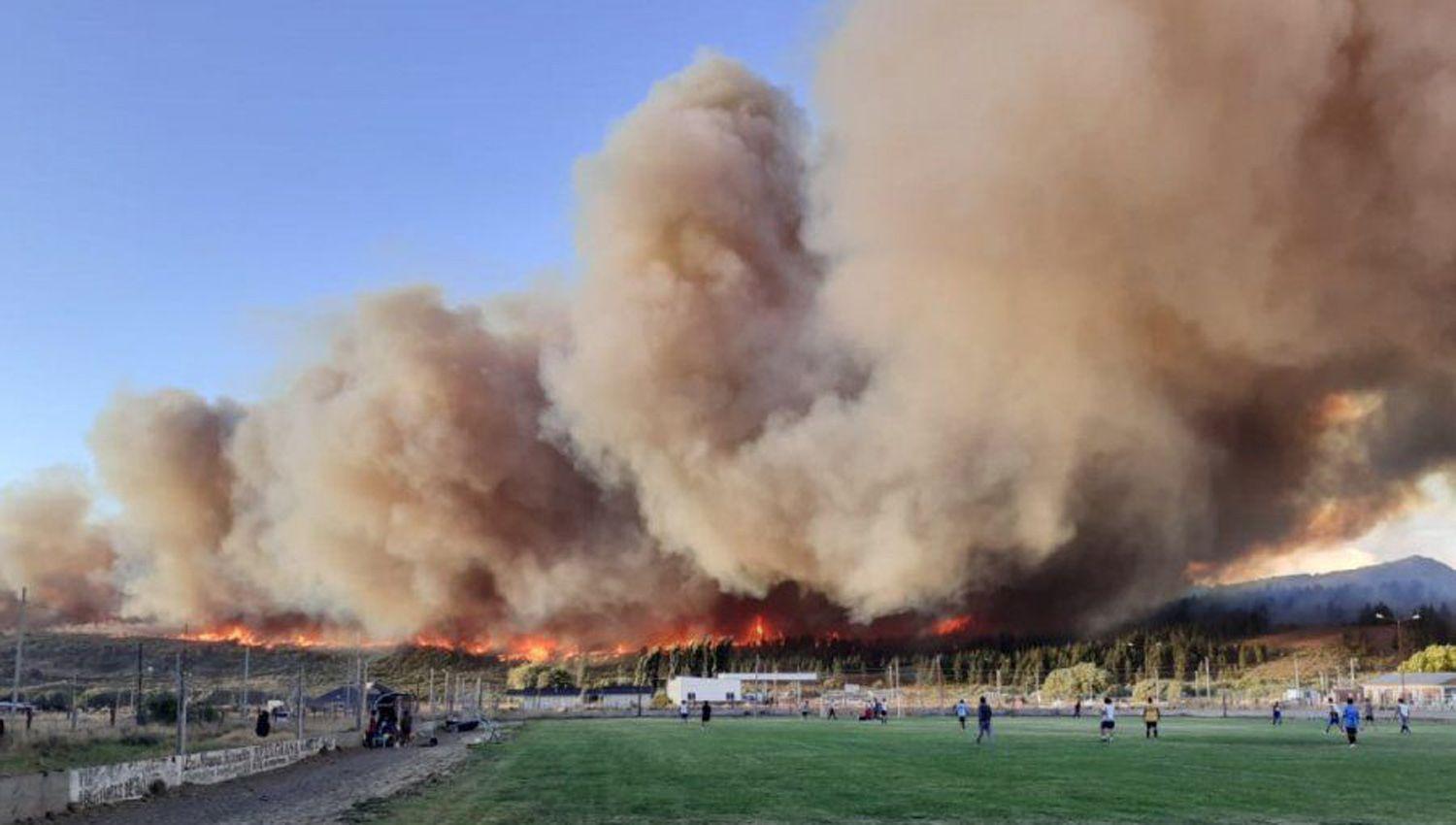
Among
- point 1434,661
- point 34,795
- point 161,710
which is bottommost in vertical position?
point 161,710

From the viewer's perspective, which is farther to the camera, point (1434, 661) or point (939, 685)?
point (1434, 661)

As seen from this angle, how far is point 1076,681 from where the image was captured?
112500 millimetres

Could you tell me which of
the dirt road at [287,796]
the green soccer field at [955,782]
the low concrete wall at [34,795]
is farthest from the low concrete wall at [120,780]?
the green soccer field at [955,782]

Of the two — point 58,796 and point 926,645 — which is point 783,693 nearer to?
point 926,645

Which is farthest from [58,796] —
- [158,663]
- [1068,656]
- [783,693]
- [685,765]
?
[158,663]

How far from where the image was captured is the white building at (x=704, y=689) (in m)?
97.9

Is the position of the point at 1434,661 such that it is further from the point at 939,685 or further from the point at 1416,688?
the point at 939,685

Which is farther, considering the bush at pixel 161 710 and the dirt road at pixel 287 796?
the bush at pixel 161 710

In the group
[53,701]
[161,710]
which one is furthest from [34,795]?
[53,701]

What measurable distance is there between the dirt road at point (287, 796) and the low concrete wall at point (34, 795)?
0.40 meters

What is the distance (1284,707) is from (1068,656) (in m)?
37.9

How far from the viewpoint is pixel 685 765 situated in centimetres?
2934

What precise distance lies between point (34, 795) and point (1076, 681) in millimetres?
103269

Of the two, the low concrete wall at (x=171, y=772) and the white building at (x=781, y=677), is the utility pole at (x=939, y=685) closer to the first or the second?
the white building at (x=781, y=677)
